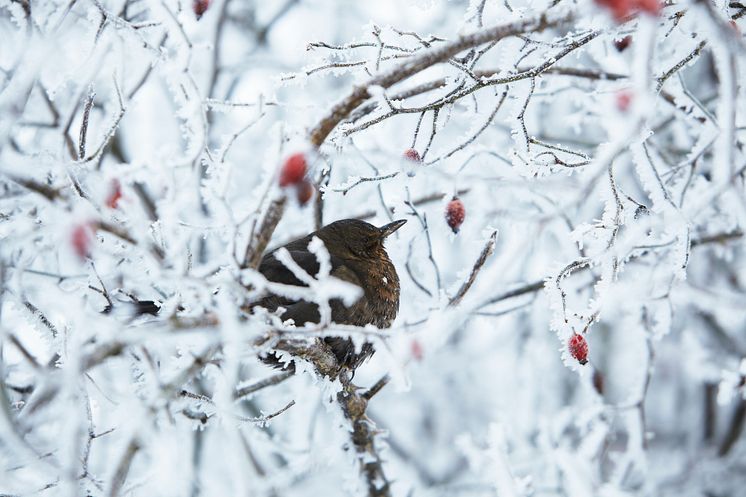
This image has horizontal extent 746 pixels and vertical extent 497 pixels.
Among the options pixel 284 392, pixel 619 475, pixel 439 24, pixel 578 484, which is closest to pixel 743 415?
pixel 619 475

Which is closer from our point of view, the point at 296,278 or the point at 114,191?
the point at 114,191

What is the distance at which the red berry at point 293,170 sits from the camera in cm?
180

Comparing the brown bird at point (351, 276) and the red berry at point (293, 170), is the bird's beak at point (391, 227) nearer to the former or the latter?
the brown bird at point (351, 276)

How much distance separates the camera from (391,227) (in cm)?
362

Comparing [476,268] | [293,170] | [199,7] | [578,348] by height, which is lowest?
[578,348]

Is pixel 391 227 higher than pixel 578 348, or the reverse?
pixel 391 227

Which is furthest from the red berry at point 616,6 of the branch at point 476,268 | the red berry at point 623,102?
the branch at point 476,268

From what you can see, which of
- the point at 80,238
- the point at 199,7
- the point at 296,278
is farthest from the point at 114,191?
the point at 296,278

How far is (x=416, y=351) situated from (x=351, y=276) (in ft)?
5.52

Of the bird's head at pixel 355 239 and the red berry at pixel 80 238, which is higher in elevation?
the bird's head at pixel 355 239

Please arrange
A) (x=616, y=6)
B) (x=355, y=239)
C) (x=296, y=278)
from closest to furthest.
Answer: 1. (x=616, y=6)
2. (x=296, y=278)
3. (x=355, y=239)

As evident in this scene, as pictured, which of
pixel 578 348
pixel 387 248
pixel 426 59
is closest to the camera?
pixel 426 59

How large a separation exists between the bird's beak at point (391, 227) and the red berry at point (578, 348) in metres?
1.28

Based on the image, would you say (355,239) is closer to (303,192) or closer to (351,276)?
(351,276)
